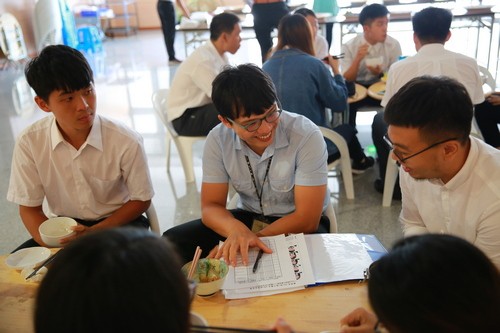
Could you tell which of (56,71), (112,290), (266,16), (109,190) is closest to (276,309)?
(112,290)

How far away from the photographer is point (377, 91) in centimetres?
330

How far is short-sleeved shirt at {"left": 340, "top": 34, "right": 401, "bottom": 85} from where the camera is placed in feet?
12.6

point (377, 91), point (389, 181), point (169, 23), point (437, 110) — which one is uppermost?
point (437, 110)

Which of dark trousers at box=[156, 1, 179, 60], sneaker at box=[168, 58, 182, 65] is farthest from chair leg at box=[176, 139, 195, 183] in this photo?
dark trousers at box=[156, 1, 179, 60]

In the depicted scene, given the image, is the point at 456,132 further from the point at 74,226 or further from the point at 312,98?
the point at 312,98

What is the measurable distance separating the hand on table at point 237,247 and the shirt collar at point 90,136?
731 millimetres

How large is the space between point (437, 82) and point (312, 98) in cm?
147

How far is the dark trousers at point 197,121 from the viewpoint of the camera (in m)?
3.31

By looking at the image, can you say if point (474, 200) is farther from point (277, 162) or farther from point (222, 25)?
point (222, 25)

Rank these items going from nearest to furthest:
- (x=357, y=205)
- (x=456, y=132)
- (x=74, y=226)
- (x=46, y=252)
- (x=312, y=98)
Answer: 1. (x=456, y=132)
2. (x=46, y=252)
3. (x=74, y=226)
4. (x=312, y=98)
5. (x=357, y=205)

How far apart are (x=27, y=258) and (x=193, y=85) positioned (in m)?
2.13

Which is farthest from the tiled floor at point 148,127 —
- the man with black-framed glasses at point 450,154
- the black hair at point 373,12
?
the black hair at point 373,12

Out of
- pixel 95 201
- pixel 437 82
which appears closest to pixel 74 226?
pixel 95 201

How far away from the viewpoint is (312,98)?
2.85 meters
